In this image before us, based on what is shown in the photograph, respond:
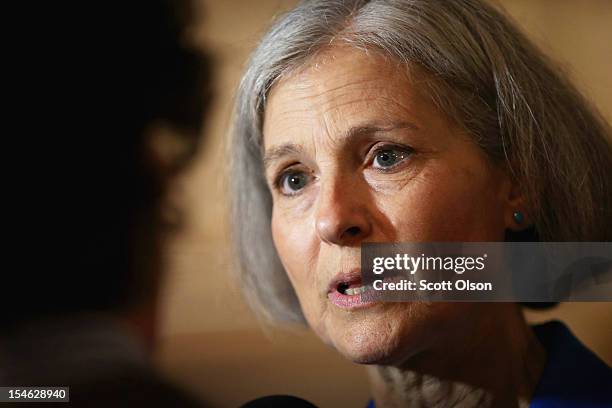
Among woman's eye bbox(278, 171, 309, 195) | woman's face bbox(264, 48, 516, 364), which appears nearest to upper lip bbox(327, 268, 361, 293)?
woman's face bbox(264, 48, 516, 364)

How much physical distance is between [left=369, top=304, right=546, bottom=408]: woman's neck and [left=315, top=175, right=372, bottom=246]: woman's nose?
21 cm

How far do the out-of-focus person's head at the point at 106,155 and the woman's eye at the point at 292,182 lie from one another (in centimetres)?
21

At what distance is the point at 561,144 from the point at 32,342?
3.05ft

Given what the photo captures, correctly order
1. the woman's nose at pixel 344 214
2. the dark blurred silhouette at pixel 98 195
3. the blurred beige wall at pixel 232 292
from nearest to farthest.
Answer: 1. the woman's nose at pixel 344 214
2. the blurred beige wall at pixel 232 292
3. the dark blurred silhouette at pixel 98 195

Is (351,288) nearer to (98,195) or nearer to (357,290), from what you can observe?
(357,290)

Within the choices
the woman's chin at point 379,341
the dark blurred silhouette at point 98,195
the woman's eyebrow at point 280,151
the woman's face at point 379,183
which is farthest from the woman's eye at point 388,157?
the dark blurred silhouette at point 98,195

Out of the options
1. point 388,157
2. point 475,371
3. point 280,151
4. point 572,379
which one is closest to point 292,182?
point 280,151

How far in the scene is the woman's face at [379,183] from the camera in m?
0.95

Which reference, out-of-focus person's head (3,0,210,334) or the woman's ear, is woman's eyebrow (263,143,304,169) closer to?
out-of-focus person's head (3,0,210,334)

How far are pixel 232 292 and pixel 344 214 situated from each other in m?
0.36

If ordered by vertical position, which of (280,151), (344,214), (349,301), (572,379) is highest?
(280,151)

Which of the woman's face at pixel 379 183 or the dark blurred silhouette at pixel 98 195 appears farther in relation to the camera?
the dark blurred silhouette at pixel 98 195

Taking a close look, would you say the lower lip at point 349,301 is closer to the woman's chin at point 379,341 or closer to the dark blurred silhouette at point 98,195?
the woman's chin at point 379,341

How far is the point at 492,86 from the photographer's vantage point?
3.27 ft
